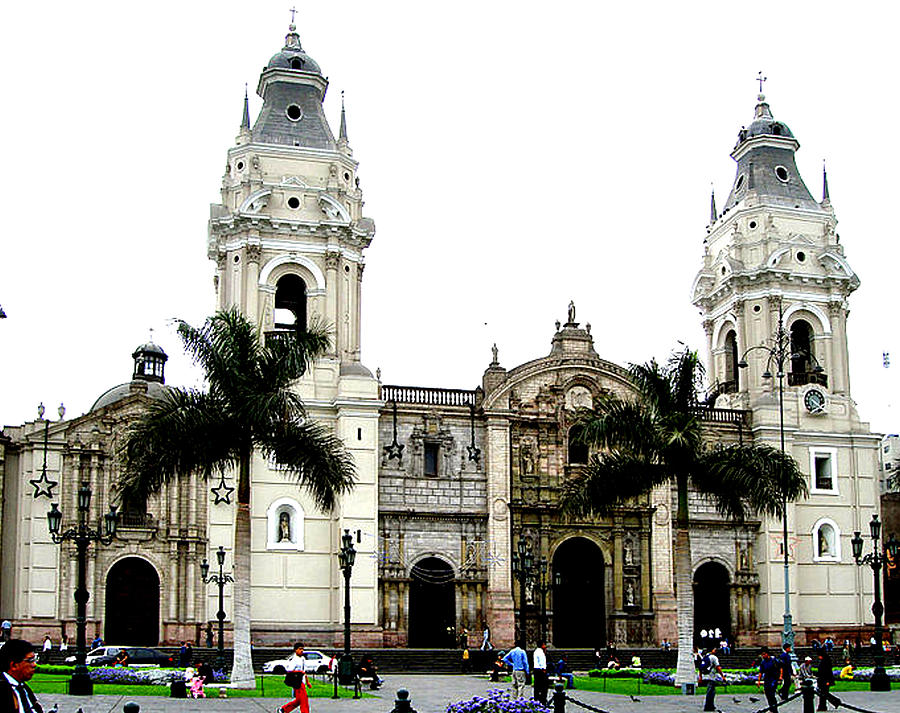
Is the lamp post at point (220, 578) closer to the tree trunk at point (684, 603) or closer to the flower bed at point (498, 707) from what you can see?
the tree trunk at point (684, 603)

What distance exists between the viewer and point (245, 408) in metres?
34.6

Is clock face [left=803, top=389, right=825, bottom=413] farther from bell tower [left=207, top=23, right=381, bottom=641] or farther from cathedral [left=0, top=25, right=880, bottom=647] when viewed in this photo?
bell tower [left=207, top=23, right=381, bottom=641]

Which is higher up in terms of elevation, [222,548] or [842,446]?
[842,446]

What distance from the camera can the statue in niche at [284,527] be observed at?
167 feet

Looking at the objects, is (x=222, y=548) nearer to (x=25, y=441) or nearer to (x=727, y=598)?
(x=25, y=441)

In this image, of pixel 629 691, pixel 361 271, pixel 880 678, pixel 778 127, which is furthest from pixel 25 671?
pixel 778 127

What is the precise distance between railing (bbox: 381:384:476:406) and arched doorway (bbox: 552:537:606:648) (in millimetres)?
7408

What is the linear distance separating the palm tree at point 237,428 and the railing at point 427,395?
17.1m

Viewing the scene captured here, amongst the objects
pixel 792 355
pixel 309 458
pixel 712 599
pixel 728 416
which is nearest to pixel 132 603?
pixel 309 458

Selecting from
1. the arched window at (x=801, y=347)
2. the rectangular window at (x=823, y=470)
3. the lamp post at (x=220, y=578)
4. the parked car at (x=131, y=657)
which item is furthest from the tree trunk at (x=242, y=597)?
the arched window at (x=801, y=347)

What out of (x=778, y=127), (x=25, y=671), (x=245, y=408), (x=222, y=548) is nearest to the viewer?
(x=25, y=671)

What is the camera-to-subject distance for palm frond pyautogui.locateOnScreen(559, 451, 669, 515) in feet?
126

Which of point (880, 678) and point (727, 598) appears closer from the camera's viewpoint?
point (880, 678)

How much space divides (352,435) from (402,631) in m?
7.95
